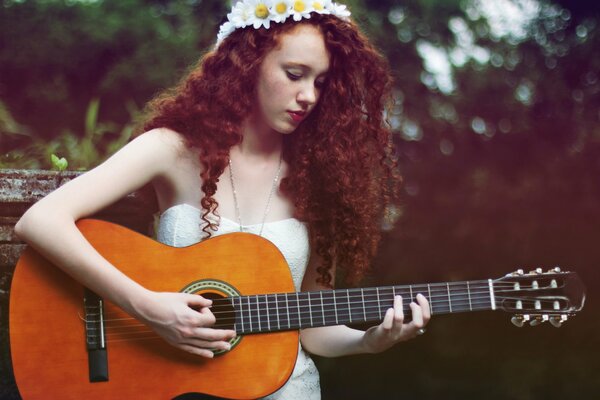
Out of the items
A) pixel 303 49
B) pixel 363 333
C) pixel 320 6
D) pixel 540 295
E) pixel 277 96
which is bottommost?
pixel 363 333

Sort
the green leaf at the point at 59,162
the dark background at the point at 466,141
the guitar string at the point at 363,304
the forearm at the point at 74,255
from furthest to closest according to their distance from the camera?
1. the dark background at the point at 466,141
2. the green leaf at the point at 59,162
3. the guitar string at the point at 363,304
4. the forearm at the point at 74,255

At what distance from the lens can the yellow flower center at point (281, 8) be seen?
171 centimetres

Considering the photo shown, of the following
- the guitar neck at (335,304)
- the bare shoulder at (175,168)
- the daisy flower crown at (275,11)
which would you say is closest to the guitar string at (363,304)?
the guitar neck at (335,304)

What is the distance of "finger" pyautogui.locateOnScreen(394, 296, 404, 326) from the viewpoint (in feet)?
5.29

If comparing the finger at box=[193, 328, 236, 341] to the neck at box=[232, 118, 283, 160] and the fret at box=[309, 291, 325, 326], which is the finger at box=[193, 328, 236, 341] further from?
the neck at box=[232, 118, 283, 160]

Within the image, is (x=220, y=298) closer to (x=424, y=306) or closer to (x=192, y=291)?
(x=192, y=291)

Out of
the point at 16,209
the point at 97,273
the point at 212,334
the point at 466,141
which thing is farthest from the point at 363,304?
the point at 466,141

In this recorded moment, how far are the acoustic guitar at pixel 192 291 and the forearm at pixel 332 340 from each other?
0.19 metres

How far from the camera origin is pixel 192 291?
1.57 m

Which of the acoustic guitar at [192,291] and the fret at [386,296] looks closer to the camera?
the acoustic guitar at [192,291]

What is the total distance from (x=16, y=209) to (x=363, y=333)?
99 cm

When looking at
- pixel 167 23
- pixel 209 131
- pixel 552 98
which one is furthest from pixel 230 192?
pixel 552 98

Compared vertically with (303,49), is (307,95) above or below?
below

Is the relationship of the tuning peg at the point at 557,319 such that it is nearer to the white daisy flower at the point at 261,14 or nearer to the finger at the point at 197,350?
the finger at the point at 197,350
